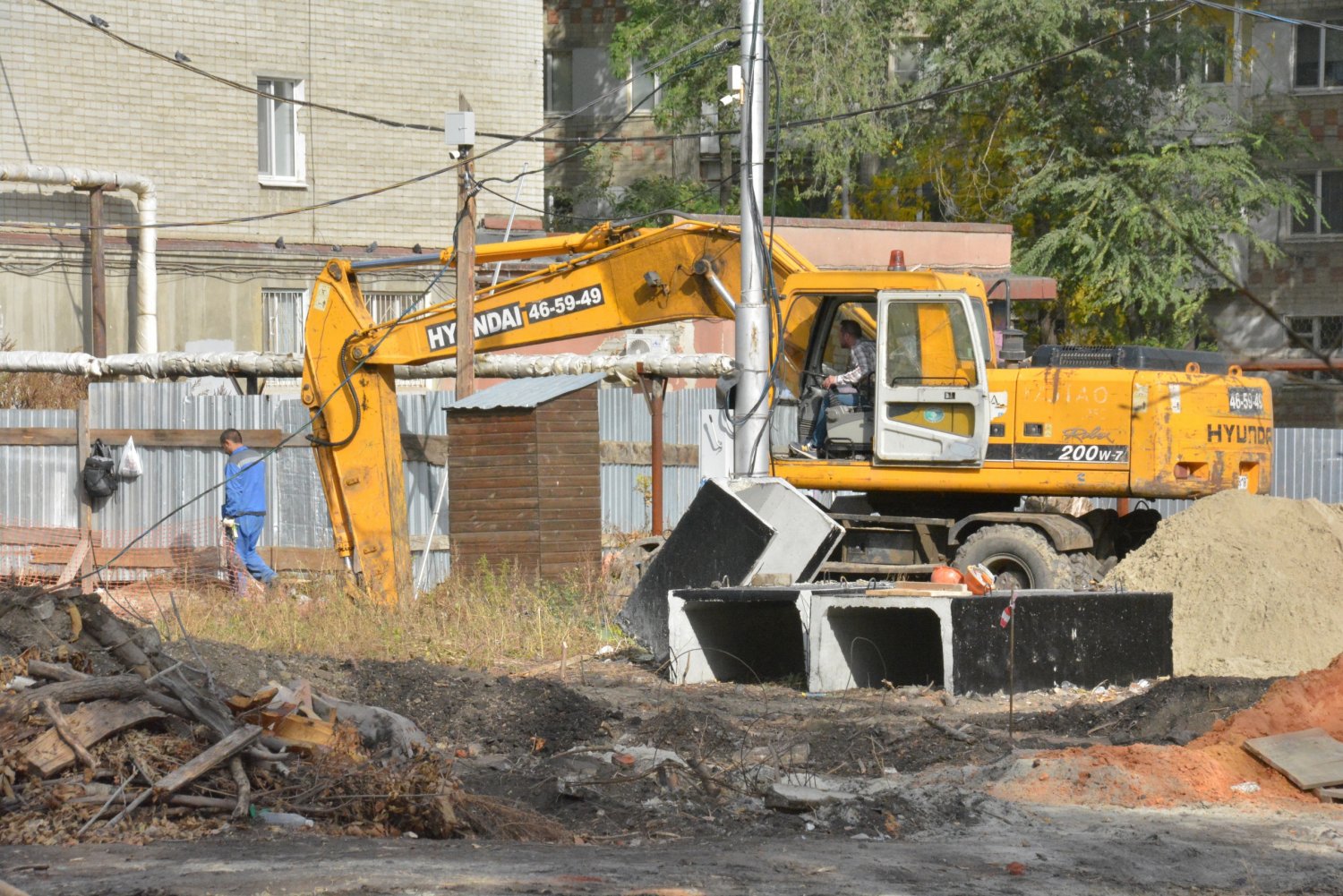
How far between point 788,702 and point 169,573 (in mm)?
8919

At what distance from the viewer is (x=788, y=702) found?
1107 centimetres

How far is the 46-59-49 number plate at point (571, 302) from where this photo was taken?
1398cm

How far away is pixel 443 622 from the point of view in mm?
13453

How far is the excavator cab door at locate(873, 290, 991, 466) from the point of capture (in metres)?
12.7

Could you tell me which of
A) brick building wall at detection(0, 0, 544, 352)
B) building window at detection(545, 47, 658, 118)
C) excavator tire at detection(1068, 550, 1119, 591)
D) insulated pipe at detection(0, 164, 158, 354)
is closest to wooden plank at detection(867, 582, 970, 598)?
excavator tire at detection(1068, 550, 1119, 591)

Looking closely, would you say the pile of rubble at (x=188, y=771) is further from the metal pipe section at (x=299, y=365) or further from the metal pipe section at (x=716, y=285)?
the metal pipe section at (x=299, y=365)

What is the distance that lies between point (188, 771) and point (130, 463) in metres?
11.9

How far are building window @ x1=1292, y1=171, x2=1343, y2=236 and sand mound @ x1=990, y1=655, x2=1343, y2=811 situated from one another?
27381 mm

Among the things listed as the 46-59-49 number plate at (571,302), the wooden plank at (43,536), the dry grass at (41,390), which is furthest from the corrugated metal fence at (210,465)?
the 46-59-49 number plate at (571,302)

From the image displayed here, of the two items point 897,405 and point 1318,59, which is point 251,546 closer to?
point 897,405

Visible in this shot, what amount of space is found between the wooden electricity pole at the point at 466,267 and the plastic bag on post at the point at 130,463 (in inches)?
196

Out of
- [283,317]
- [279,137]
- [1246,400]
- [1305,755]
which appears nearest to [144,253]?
[283,317]

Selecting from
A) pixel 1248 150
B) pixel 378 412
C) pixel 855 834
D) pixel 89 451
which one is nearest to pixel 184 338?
pixel 89 451

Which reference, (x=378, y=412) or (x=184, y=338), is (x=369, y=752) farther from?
(x=184, y=338)
